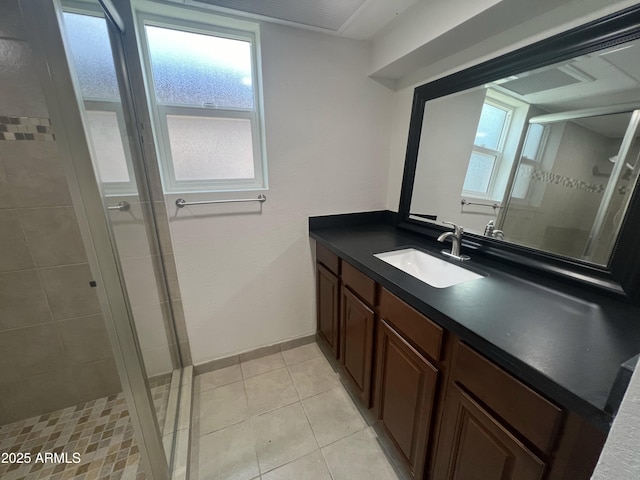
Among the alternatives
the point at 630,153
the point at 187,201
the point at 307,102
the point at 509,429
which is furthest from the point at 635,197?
the point at 187,201

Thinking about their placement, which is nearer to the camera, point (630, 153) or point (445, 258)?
point (630, 153)

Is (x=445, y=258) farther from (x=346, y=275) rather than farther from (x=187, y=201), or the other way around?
(x=187, y=201)

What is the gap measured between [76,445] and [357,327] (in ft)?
5.20

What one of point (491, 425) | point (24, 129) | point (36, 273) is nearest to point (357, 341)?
point (491, 425)

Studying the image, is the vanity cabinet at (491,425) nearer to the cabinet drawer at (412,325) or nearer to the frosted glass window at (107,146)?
the cabinet drawer at (412,325)

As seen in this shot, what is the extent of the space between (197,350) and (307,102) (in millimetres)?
1814

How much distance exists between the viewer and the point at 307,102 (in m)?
1.63

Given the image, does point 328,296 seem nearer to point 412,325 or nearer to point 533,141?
point 412,325

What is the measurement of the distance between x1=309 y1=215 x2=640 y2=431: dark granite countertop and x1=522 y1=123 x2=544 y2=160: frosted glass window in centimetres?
51

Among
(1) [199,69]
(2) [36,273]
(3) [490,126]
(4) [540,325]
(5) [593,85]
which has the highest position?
(1) [199,69]

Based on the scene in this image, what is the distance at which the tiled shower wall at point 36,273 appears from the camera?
1177mm

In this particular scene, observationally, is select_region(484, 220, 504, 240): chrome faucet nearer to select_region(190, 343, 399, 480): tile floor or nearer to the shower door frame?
select_region(190, 343, 399, 480): tile floor

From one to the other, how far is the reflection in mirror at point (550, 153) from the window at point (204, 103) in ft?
3.90

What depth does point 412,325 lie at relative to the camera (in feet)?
3.24
